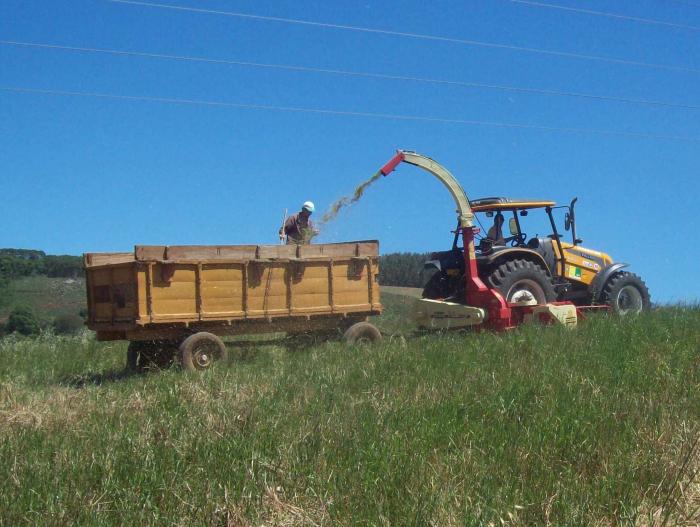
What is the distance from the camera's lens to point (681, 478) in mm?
5094

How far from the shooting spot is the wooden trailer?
1052 cm

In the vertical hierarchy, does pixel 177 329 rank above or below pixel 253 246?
below

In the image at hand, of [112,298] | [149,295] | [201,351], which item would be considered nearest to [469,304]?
[201,351]

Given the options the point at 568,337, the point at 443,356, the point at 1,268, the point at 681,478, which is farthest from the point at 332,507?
the point at 1,268

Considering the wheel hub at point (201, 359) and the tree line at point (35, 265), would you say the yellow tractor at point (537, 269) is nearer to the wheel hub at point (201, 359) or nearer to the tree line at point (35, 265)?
the wheel hub at point (201, 359)

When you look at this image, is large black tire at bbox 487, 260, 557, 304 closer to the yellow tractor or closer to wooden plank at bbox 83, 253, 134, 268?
the yellow tractor

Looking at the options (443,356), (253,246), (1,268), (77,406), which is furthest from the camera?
(1,268)

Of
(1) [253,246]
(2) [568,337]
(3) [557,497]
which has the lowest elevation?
(3) [557,497]

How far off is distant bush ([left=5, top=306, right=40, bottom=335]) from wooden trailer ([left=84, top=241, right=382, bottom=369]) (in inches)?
190

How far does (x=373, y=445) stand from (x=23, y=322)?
12689 mm

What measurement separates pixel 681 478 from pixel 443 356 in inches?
173

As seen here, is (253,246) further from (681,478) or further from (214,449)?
(681,478)

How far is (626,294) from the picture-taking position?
595 inches

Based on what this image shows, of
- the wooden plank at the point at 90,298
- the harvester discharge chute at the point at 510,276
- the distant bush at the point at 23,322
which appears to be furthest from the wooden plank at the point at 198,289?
the distant bush at the point at 23,322
